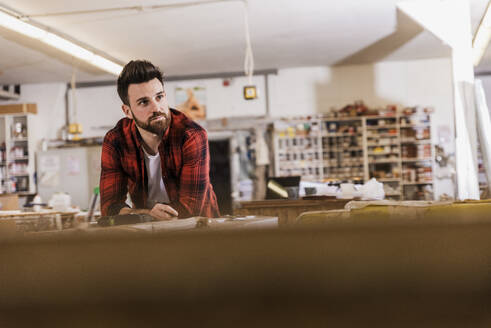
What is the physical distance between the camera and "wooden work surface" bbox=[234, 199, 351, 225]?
5.32 m

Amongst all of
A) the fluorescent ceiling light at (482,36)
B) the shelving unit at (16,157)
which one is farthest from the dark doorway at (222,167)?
the fluorescent ceiling light at (482,36)

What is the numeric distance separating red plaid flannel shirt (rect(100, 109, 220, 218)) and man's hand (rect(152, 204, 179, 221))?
0.31 ft

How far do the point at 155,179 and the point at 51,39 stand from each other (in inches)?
182

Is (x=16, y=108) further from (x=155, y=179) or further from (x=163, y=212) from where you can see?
(x=163, y=212)

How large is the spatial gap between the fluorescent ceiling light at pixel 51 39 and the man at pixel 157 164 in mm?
3045

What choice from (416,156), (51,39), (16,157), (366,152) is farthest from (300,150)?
(16,157)

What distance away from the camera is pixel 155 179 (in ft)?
7.63

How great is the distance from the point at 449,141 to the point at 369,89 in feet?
6.54

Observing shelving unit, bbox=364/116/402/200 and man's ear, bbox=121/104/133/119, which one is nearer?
man's ear, bbox=121/104/133/119

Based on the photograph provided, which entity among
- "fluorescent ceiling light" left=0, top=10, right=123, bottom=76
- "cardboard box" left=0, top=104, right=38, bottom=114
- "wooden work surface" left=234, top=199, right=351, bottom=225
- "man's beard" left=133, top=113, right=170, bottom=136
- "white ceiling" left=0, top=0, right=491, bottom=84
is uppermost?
"white ceiling" left=0, top=0, right=491, bottom=84

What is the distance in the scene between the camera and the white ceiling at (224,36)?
6.72 m

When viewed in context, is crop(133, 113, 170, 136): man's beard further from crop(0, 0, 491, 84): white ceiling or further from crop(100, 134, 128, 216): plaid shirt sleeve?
crop(0, 0, 491, 84): white ceiling

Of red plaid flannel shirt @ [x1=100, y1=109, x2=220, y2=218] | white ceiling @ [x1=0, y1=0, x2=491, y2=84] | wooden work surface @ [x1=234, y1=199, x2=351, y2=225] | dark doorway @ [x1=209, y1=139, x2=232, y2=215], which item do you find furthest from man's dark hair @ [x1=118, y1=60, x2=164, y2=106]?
dark doorway @ [x1=209, y1=139, x2=232, y2=215]

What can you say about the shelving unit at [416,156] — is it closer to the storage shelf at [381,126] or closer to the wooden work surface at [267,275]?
the storage shelf at [381,126]
